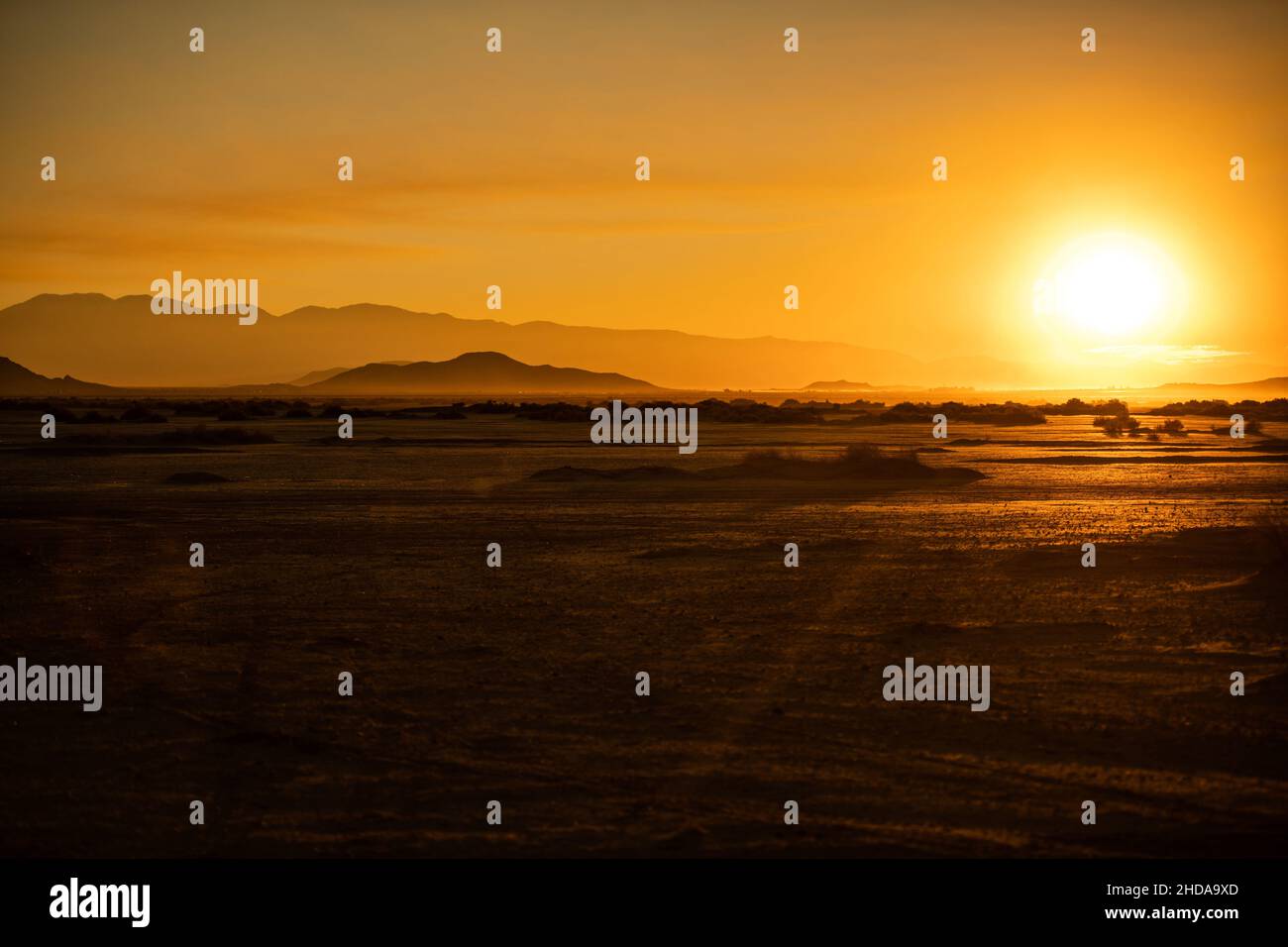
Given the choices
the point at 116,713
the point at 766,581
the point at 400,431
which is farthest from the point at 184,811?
the point at 400,431

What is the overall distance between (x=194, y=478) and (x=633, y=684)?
68.9 feet

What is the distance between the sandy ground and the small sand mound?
20.9 ft

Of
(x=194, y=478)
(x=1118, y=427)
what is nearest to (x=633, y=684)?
(x=194, y=478)

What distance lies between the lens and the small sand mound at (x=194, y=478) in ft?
89.8

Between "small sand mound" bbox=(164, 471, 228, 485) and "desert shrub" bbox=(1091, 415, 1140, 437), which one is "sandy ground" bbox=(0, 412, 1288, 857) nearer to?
"small sand mound" bbox=(164, 471, 228, 485)

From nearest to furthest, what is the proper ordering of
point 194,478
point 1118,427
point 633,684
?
1. point 633,684
2. point 194,478
3. point 1118,427

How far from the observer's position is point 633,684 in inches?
368

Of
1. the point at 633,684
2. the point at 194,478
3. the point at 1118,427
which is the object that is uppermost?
the point at 1118,427

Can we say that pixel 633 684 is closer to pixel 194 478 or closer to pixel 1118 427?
pixel 194 478

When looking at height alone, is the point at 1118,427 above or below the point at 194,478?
above

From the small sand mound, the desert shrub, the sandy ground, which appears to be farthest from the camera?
the desert shrub

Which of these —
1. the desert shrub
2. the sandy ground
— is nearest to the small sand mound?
the sandy ground

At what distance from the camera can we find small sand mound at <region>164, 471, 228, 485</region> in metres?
27.4
